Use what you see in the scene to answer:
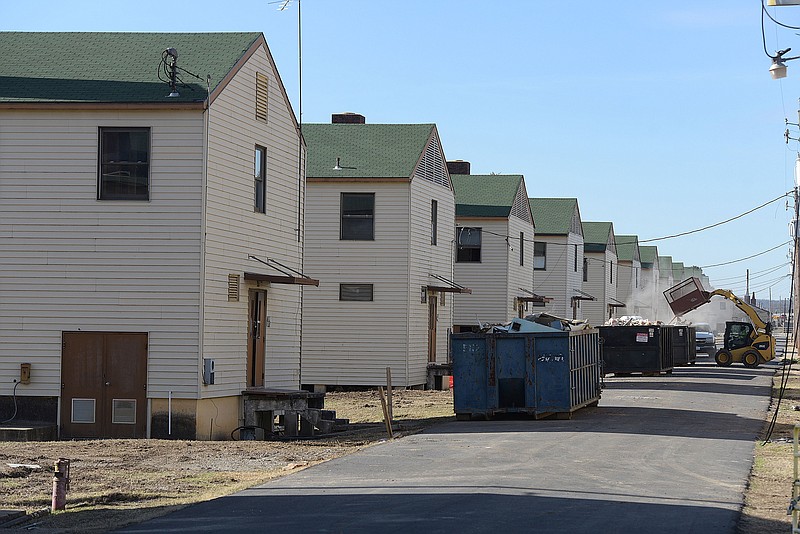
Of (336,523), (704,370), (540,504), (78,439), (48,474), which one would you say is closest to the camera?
(336,523)

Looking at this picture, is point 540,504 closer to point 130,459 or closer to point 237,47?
point 130,459

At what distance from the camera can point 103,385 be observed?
2270cm

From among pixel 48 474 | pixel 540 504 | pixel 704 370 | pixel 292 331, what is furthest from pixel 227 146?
pixel 704 370

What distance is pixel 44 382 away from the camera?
22.8m

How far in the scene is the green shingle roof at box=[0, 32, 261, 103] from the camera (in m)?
23.1

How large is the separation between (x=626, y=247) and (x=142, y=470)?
7310cm

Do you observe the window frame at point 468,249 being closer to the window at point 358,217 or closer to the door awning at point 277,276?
the window at point 358,217

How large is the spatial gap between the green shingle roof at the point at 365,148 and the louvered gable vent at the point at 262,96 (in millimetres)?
Answer: 10132

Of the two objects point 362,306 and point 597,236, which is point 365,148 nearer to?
point 362,306

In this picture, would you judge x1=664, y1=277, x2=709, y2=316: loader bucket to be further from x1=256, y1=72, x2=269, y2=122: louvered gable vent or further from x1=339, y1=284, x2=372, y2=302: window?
x1=256, y1=72, x2=269, y2=122: louvered gable vent

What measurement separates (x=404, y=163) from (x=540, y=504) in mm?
24660

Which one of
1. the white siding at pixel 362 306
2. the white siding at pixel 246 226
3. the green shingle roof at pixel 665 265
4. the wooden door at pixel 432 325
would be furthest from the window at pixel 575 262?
the green shingle roof at pixel 665 265

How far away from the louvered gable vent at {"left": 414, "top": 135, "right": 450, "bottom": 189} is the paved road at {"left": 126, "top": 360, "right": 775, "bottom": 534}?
14.7 meters

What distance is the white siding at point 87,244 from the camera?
22.7 metres
